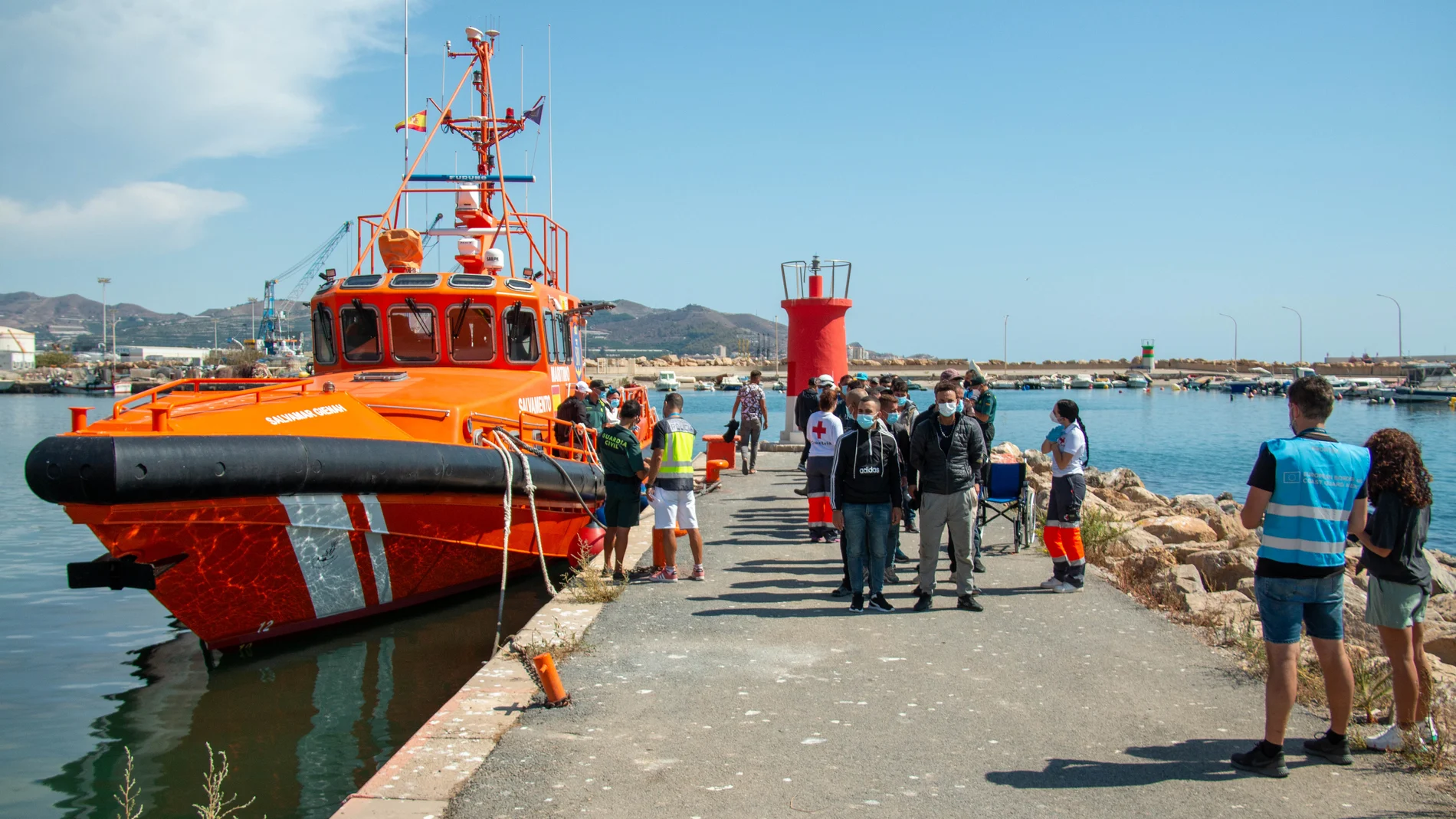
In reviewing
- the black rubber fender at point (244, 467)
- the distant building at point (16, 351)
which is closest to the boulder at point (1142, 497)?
the black rubber fender at point (244, 467)

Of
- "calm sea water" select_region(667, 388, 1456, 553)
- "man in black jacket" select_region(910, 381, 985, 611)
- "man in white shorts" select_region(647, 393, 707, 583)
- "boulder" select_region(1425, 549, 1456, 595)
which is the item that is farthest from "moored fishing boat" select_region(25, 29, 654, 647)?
"calm sea water" select_region(667, 388, 1456, 553)

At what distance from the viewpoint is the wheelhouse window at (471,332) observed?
10289 mm

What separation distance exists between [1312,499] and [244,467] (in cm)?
595

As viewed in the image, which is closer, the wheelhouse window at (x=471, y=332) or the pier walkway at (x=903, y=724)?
the pier walkway at (x=903, y=724)

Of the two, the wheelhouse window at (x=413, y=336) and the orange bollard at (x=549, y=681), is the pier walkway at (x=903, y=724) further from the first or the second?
the wheelhouse window at (x=413, y=336)

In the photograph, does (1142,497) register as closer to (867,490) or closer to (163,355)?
(867,490)

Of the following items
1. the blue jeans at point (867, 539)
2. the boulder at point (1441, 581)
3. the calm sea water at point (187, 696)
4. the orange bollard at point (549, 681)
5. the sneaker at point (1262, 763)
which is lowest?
the calm sea water at point (187, 696)

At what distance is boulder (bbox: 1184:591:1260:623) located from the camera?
7.20 m

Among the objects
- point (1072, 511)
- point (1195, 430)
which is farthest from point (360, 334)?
point (1195, 430)

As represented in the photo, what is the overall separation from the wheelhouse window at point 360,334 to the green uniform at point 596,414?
2337 millimetres

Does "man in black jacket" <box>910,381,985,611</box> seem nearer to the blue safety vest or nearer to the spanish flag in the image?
the blue safety vest

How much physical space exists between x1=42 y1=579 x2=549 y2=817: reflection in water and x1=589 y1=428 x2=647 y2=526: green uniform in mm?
1643

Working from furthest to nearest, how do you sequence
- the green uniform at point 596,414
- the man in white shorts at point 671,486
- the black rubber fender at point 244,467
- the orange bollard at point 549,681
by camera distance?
1. the green uniform at point 596,414
2. the man in white shorts at point 671,486
3. the black rubber fender at point 244,467
4. the orange bollard at point 549,681

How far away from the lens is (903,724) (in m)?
5.11
